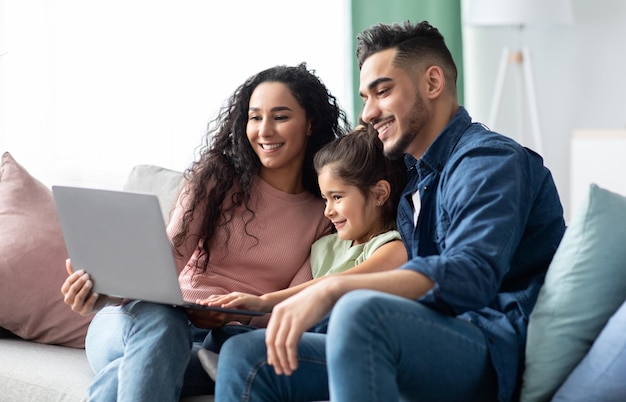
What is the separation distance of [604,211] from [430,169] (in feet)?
1.22

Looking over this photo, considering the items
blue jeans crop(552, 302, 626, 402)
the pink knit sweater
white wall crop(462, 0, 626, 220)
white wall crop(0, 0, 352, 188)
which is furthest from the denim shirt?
white wall crop(462, 0, 626, 220)

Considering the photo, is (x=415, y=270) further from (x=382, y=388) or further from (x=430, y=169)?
(x=430, y=169)

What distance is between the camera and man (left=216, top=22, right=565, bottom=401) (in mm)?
1471

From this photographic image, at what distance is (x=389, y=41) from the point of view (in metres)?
1.94

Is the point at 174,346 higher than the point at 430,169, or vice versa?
the point at 430,169

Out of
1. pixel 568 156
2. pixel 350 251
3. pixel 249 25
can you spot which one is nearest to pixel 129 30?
pixel 249 25

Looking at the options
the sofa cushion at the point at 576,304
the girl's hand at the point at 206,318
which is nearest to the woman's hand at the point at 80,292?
the girl's hand at the point at 206,318

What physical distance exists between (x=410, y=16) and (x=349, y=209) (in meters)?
2.25

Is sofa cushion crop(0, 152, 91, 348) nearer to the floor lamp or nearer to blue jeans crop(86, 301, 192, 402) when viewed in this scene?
blue jeans crop(86, 301, 192, 402)

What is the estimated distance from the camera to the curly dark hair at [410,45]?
193 centimetres

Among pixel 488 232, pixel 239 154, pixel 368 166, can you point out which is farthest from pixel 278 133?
pixel 488 232

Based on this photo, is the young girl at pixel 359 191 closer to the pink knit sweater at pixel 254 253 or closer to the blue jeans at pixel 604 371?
the pink knit sweater at pixel 254 253

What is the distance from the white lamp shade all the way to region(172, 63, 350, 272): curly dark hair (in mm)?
1842

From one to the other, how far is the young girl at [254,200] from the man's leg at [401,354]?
61 cm
